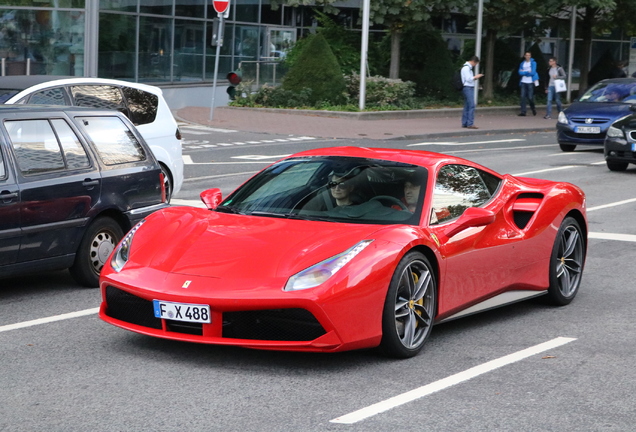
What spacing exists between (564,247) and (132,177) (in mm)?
3525

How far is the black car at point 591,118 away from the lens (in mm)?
22281

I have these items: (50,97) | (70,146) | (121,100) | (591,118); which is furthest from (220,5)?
(70,146)

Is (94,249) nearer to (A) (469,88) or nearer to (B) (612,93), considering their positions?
(B) (612,93)

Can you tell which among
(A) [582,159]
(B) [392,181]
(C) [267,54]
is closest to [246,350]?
(B) [392,181]

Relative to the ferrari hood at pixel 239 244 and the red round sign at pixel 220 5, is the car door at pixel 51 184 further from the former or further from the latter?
the red round sign at pixel 220 5

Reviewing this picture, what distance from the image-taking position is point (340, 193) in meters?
6.91

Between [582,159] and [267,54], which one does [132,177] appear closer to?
[582,159]

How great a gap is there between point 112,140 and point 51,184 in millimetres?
1000

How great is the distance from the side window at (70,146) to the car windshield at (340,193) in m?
1.63

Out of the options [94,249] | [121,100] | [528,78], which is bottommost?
[94,249]

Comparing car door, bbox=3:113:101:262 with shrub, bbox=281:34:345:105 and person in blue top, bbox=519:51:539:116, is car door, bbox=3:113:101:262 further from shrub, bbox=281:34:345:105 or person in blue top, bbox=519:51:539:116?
person in blue top, bbox=519:51:539:116

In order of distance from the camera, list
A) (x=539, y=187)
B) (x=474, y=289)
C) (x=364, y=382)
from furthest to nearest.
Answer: (x=539, y=187)
(x=474, y=289)
(x=364, y=382)

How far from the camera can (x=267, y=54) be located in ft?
139

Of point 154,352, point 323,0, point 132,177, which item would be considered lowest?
point 154,352
